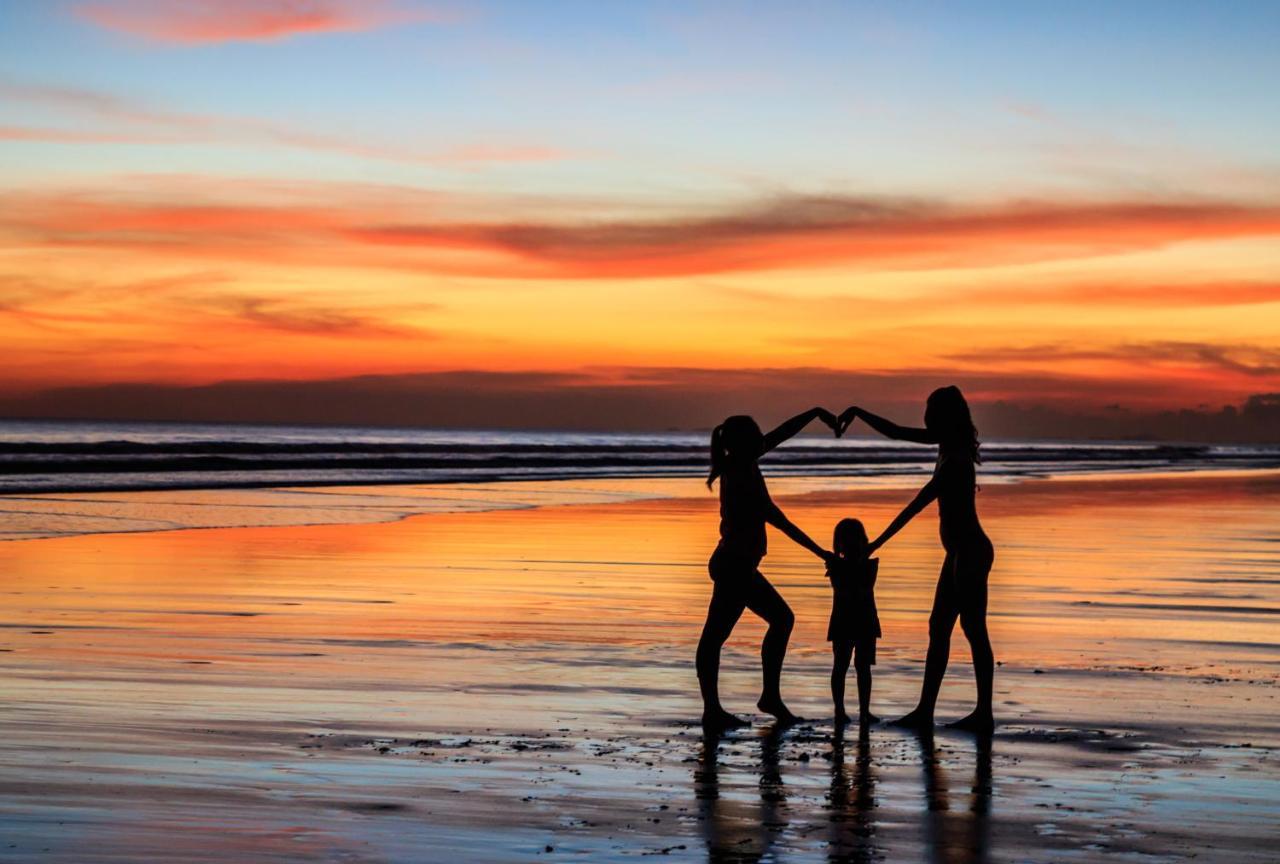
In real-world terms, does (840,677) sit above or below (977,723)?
above

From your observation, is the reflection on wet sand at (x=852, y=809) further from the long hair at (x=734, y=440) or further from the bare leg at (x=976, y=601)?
the long hair at (x=734, y=440)

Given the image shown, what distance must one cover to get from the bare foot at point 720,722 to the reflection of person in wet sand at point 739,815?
0.50 meters

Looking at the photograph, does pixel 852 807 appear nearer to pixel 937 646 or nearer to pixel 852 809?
pixel 852 809

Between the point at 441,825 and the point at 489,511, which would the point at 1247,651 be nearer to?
the point at 441,825

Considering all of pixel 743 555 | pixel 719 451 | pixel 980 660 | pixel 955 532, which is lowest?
pixel 980 660

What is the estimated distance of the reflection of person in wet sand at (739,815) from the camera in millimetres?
5855

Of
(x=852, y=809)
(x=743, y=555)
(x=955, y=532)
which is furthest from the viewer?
(x=743, y=555)

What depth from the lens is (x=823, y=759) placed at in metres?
7.56

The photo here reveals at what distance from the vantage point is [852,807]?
6.56m

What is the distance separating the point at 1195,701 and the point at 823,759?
295 cm

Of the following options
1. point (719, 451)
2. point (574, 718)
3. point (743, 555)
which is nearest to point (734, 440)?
point (719, 451)

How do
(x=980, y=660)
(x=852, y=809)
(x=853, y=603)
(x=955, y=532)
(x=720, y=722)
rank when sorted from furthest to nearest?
(x=955, y=532)
(x=980, y=660)
(x=853, y=603)
(x=720, y=722)
(x=852, y=809)

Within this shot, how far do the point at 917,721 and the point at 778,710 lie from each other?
773 millimetres

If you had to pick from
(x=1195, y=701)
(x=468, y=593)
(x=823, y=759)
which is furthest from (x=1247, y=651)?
(x=468, y=593)
